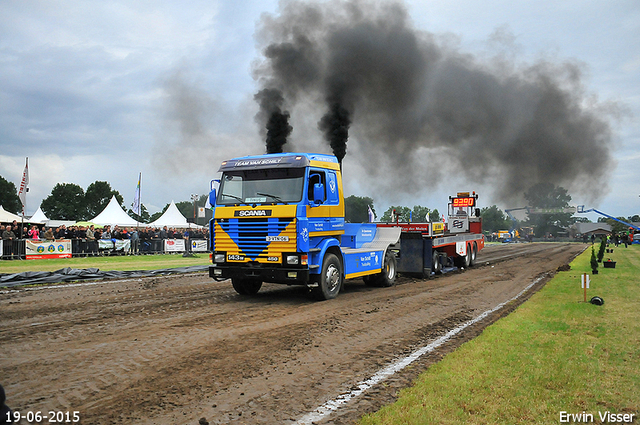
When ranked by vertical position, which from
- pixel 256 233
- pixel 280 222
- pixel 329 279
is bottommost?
pixel 329 279

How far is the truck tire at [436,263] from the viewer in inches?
662

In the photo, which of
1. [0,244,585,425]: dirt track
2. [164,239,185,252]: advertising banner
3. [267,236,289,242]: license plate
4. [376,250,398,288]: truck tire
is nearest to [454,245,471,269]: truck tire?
[376,250,398,288]: truck tire

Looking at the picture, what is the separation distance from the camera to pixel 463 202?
25.9 m

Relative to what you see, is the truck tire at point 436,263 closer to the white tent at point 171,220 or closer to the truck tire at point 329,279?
the truck tire at point 329,279

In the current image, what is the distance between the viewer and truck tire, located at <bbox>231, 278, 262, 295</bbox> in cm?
1127

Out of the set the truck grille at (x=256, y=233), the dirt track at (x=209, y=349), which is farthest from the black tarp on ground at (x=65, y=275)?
the truck grille at (x=256, y=233)

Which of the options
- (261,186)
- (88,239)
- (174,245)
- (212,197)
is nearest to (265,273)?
(261,186)

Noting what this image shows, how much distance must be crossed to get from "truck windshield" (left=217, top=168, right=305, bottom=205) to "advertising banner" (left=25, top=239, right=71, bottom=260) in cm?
1588

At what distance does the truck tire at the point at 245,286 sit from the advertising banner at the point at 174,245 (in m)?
18.7

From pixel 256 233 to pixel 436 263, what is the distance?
31.7 feet

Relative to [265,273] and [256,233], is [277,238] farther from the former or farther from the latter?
[265,273]

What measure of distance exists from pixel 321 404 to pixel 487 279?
13092mm

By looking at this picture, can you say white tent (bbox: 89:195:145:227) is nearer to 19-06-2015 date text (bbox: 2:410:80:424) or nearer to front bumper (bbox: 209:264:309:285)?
front bumper (bbox: 209:264:309:285)

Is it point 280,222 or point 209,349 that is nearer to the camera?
point 209,349
